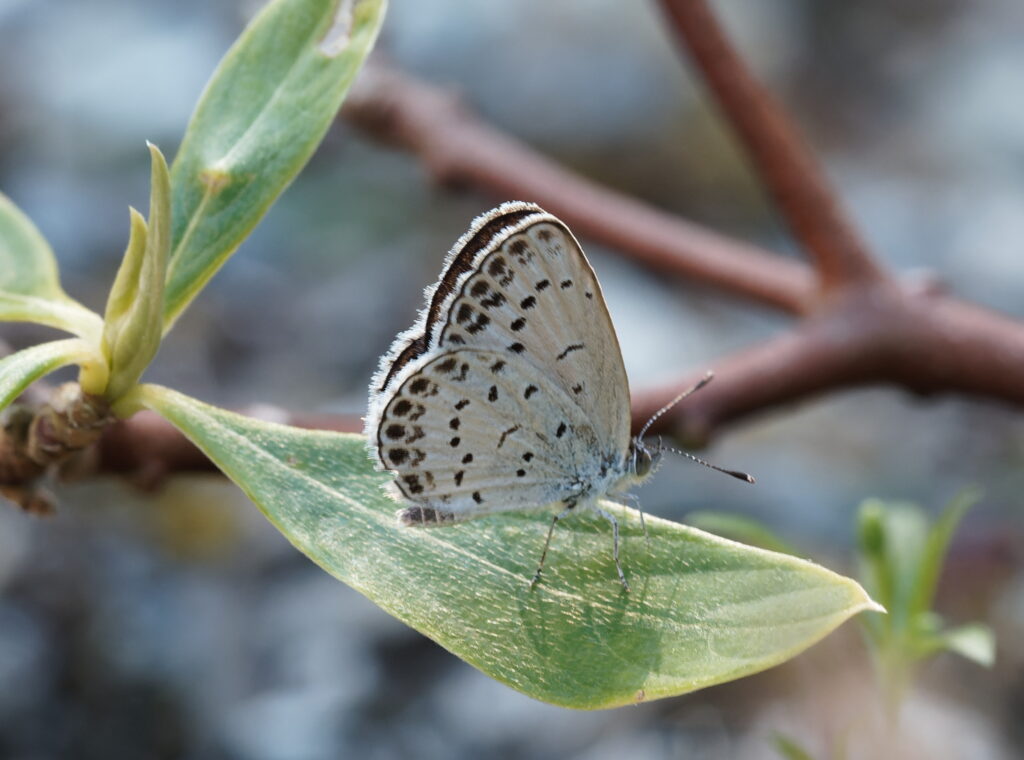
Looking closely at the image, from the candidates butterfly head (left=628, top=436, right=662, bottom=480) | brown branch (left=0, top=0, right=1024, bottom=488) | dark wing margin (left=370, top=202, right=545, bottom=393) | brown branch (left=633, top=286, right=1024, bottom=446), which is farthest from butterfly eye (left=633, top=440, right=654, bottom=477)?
dark wing margin (left=370, top=202, right=545, bottom=393)

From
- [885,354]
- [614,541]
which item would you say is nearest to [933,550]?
[885,354]

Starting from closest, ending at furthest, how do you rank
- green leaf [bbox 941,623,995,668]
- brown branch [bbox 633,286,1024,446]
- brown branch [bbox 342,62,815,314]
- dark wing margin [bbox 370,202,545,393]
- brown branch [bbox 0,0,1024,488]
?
dark wing margin [bbox 370,202,545,393], green leaf [bbox 941,623,995,668], brown branch [bbox 0,0,1024,488], brown branch [bbox 633,286,1024,446], brown branch [bbox 342,62,815,314]

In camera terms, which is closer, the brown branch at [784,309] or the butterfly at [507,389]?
the butterfly at [507,389]

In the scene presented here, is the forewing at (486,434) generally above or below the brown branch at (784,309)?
below

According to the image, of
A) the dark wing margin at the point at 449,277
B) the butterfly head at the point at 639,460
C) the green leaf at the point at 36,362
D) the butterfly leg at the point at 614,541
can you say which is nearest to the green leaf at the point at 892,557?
the butterfly head at the point at 639,460

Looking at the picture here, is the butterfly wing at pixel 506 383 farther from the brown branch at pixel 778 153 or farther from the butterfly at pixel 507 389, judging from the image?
the brown branch at pixel 778 153

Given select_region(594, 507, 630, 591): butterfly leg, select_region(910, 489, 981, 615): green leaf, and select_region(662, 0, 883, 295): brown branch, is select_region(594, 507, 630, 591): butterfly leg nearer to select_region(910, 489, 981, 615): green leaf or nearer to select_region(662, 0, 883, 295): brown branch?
select_region(910, 489, 981, 615): green leaf

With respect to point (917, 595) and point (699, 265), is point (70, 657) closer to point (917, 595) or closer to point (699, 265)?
point (699, 265)

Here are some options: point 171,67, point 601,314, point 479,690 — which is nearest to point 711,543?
point 601,314
